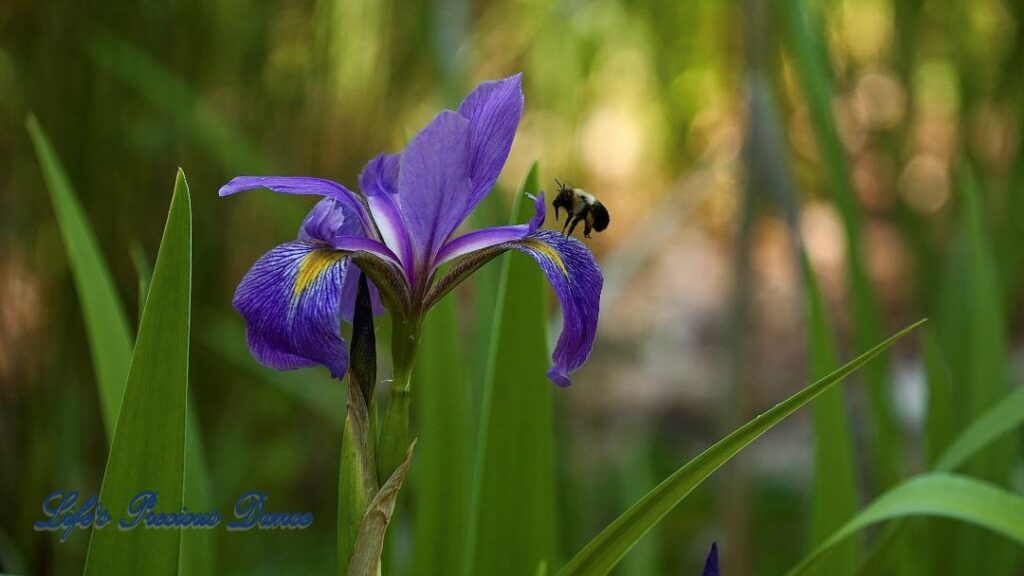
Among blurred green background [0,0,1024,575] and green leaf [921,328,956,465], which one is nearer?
green leaf [921,328,956,465]

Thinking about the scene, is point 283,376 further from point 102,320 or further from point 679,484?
point 679,484

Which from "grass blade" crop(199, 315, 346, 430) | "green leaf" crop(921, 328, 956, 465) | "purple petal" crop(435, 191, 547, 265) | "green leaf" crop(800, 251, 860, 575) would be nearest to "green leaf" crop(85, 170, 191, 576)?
"purple petal" crop(435, 191, 547, 265)

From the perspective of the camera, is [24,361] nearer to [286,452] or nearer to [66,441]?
[66,441]

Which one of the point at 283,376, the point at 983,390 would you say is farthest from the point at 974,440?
the point at 283,376

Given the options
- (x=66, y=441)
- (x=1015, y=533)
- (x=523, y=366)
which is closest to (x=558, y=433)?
(x=66, y=441)

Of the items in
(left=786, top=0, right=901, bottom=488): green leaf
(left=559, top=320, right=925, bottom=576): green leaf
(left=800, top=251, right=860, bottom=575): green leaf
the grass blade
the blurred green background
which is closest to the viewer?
(left=559, top=320, right=925, bottom=576): green leaf

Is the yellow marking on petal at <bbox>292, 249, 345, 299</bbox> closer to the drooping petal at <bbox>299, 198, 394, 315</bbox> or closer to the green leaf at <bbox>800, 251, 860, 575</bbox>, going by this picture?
the drooping petal at <bbox>299, 198, 394, 315</bbox>

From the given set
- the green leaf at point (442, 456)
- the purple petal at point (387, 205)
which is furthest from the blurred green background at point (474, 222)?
the purple petal at point (387, 205)
